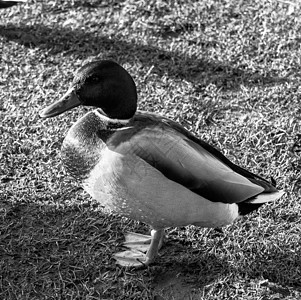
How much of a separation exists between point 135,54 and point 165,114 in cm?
80

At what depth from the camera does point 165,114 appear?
4.36 meters

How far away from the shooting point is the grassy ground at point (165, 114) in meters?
3.21

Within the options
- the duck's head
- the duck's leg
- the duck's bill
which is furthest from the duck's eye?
the duck's leg

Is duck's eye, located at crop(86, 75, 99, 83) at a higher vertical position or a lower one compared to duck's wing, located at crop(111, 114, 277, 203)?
higher

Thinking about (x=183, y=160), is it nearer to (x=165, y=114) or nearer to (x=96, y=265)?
(x=96, y=265)

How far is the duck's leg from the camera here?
3273 millimetres

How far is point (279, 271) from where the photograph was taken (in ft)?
10.5

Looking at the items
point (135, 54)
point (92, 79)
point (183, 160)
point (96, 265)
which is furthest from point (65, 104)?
point (135, 54)

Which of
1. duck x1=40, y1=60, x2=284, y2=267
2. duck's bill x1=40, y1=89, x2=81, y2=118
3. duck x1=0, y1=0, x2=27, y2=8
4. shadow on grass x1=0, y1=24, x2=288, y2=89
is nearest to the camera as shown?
duck x1=40, y1=60, x2=284, y2=267

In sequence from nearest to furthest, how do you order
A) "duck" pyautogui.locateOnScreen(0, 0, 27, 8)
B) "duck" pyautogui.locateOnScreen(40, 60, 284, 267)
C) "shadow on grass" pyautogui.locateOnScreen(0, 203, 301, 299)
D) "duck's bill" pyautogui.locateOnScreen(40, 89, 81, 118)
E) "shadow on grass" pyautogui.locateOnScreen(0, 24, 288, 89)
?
1. "duck" pyautogui.locateOnScreen(40, 60, 284, 267)
2. "duck's bill" pyautogui.locateOnScreen(40, 89, 81, 118)
3. "shadow on grass" pyautogui.locateOnScreen(0, 203, 301, 299)
4. "shadow on grass" pyautogui.locateOnScreen(0, 24, 288, 89)
5. "duck" pyautogui.locateOnScreen(0, 0, 27, 8)

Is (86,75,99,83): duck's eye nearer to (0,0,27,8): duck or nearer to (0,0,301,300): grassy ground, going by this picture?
(0,0,301,300): grassy ground

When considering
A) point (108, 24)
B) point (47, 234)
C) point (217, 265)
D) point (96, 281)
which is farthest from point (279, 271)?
point (108, 24)

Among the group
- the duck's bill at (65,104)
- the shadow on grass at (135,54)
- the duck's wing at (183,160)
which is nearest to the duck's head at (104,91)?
the duck's bill at (65,104)

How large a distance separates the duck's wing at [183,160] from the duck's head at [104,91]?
104 mm
